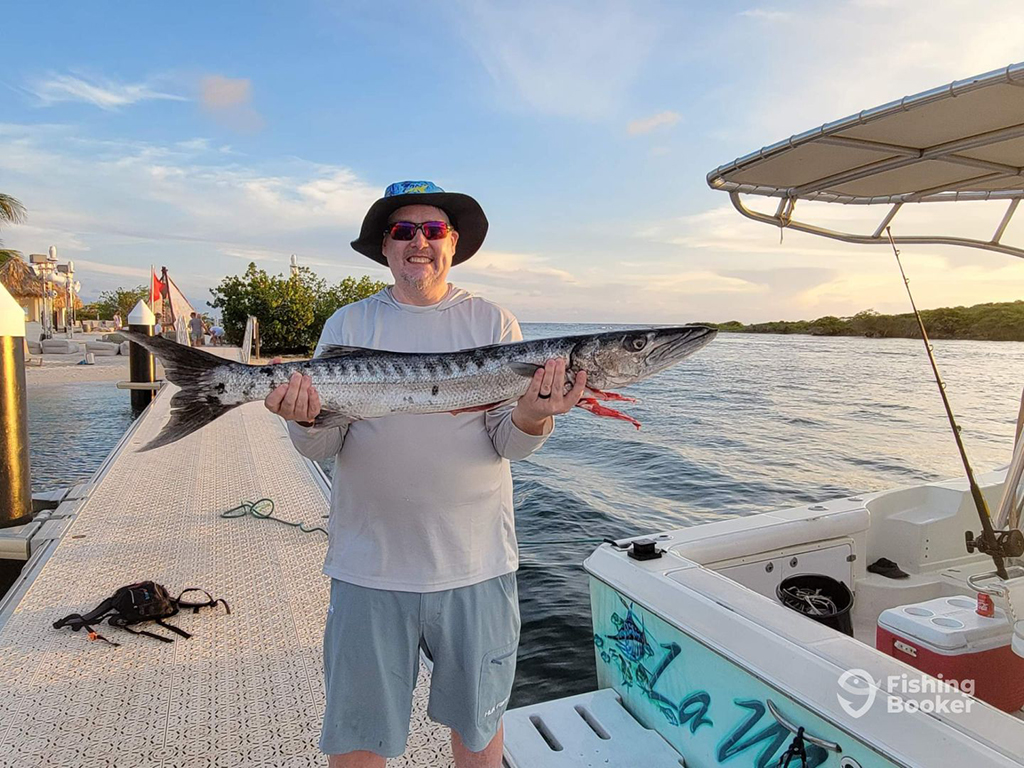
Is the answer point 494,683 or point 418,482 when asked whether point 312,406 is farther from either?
point 494,683

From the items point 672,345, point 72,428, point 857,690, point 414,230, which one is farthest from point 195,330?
point 857,690

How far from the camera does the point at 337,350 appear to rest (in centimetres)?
290

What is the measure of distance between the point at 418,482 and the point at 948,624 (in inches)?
106

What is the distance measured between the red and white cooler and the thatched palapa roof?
210 ft

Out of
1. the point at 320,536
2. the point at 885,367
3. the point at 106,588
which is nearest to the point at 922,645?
the point at 320,536

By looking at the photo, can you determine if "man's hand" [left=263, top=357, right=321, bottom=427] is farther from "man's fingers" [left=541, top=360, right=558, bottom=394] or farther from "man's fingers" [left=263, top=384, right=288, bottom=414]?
"man's fingers" [left=541, top=360, right=558, bottom=394]

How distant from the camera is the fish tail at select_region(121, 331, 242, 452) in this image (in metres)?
3.00

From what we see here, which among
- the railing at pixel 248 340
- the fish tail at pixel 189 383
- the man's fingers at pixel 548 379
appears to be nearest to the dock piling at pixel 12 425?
the fish tail at pixel 189 383

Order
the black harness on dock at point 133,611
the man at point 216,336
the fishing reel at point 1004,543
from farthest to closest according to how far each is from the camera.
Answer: the man at point 216,336
the black harness on dock at point 133,611
the fishing reel at point 1004,543

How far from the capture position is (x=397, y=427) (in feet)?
9.28

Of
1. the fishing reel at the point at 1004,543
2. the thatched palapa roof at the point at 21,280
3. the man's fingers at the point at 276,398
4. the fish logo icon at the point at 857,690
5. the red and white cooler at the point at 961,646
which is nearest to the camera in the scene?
the fish logo icon at the point at 857,690

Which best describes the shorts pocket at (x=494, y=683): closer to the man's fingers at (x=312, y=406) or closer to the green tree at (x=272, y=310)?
the man's fingers at (x=312, y=406)

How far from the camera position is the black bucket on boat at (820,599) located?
3.92 m

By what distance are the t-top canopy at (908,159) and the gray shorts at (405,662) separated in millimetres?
3057
